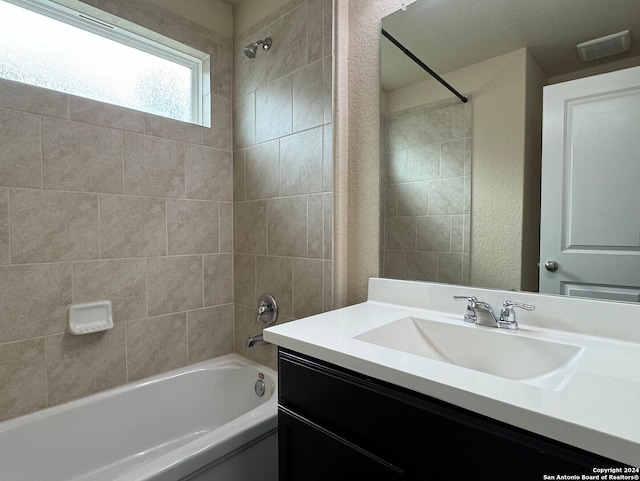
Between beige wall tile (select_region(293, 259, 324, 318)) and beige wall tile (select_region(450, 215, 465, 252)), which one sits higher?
beige wall tile (select_region(450, 215, 465, 252))

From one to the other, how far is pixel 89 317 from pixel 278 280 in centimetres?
82

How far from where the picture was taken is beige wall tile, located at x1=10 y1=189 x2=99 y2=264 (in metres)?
1.30

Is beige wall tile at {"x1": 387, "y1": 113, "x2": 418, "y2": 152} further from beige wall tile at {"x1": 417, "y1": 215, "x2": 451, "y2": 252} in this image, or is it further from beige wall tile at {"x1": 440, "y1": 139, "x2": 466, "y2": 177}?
beige wall tile at {"x1": 417, "y1": 215, "x2": 451, "y2": 252}

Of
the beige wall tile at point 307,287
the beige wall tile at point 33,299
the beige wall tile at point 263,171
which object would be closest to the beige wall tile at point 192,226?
the beige wall tile at point 263,171

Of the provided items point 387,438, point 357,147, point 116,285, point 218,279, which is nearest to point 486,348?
point 387,438

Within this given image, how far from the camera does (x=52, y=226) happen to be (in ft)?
4.50

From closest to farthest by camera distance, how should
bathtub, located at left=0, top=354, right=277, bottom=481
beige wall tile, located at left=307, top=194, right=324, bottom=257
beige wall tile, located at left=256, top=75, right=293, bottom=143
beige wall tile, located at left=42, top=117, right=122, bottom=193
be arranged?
bathtub, located at left=0, top=354, right=277, bottom=481, beige wall tile, located at left=42, top=117, right=122, bottom=193, beige wall tile, located at left=307, top=194, right=324, bottom=257, beige wall tile, located at left=256, top=75, right=293, bottom=143

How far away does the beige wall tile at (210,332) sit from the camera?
180cm

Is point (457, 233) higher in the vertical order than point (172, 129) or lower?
lower

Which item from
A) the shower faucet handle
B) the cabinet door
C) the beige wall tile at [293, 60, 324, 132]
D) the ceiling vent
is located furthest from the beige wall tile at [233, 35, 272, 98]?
the cabinet door

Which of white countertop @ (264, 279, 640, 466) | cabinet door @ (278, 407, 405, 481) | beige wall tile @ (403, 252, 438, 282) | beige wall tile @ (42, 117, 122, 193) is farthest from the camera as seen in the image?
beige wall tile @ (42, 117, 122, 193)

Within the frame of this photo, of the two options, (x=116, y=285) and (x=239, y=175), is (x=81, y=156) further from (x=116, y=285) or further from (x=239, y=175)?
(x=239, y=175)

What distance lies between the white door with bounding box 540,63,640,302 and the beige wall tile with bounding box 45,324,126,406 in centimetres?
172

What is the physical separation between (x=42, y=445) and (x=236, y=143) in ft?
5.18
